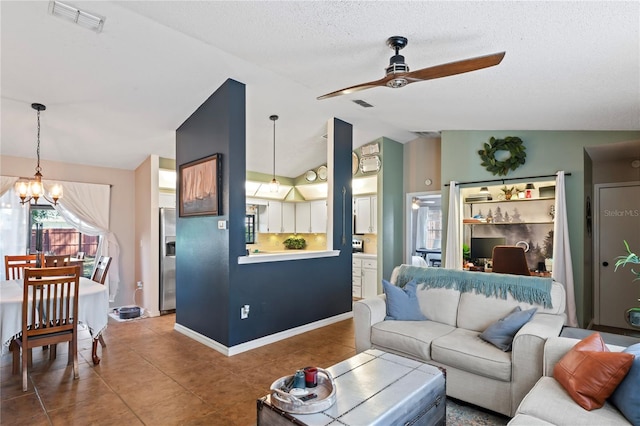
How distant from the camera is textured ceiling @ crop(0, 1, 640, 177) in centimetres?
220

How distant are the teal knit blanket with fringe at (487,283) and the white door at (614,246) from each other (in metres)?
2.94

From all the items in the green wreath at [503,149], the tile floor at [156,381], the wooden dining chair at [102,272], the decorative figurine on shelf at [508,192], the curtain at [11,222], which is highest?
the green wreath at [503,149]

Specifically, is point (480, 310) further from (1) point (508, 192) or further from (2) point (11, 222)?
(2) point (11, 222)

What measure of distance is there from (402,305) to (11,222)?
533cm

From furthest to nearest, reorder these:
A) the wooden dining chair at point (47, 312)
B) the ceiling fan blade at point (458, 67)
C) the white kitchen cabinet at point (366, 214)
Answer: the white kitchen cabinet at point (366, 214), the wooden dining chair at point (47, 312), the ceiling fan blade at point (458, 67)

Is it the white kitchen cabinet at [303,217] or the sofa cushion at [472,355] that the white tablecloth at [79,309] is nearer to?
the sofa cushion at [472,355]

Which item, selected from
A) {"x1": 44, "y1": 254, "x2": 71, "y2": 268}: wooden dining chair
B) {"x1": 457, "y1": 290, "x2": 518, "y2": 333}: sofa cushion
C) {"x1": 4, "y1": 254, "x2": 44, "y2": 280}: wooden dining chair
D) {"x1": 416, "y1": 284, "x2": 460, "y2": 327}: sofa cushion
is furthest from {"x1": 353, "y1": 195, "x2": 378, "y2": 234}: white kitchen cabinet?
{"x1": 4, "y1": 254, "x2": 44, "y2": 280}: wooden dining chair

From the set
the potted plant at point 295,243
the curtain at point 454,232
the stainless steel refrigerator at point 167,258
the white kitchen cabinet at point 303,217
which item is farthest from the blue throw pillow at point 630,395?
the potted plant at point 295,243

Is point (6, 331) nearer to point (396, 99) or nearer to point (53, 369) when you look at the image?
point (53, 369)

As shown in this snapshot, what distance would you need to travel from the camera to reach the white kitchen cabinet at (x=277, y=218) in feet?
24.3

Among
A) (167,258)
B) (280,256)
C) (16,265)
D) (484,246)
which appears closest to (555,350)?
(280,256)

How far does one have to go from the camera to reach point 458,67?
222 cm

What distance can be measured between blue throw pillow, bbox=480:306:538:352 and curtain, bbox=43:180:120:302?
17.2 feet

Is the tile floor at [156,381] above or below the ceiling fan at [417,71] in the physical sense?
below
